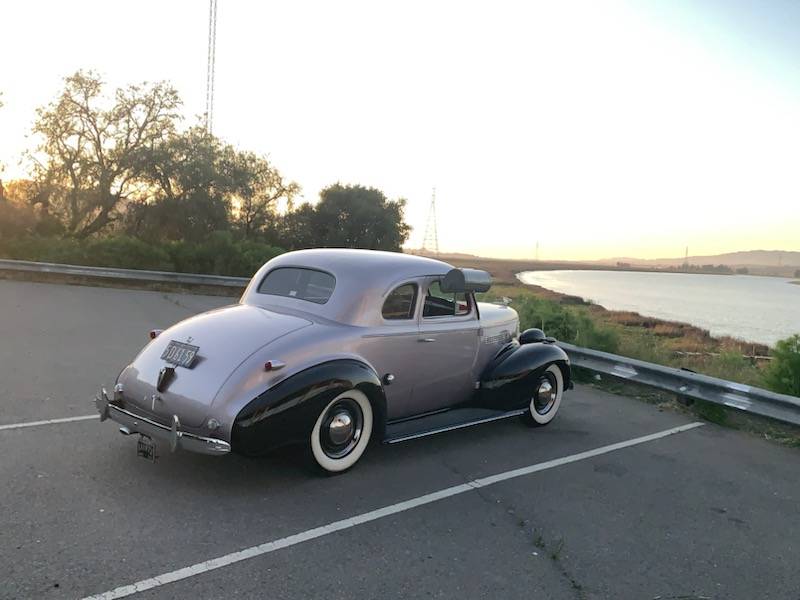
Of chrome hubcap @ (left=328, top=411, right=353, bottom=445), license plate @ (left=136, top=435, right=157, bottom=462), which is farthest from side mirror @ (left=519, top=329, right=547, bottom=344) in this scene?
license plate @ (left=136, top=435, right=157, bottom=462)

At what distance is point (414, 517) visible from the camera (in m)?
4.33

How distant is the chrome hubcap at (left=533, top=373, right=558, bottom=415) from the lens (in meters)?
6.74

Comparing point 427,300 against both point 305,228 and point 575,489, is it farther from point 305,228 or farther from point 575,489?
point 305,228

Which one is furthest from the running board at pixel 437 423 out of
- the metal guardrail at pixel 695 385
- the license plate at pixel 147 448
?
the metal guardrail at pixel 695 385

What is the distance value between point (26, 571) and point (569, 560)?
9.81ft

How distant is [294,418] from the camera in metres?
4.52

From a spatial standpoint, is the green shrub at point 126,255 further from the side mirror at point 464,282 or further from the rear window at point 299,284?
the side mirror at point 464,282

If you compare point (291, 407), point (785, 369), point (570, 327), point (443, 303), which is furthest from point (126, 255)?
point (785, 369)

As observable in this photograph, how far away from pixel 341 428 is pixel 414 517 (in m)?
0.94

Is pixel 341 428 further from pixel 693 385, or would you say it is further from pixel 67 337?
pixel 67 337

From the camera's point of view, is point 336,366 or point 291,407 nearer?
point 291,407

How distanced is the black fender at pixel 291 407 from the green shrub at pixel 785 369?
5.91 meters

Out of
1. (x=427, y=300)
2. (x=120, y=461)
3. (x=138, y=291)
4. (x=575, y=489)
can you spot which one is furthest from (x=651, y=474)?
(x=138, y=291)

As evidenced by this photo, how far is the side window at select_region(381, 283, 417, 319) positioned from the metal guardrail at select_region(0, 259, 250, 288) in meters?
13.5
